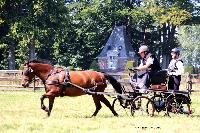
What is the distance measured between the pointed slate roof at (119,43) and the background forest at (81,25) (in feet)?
2.57

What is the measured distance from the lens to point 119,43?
6838 centimetres

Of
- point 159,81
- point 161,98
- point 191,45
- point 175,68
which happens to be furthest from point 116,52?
point 159,81

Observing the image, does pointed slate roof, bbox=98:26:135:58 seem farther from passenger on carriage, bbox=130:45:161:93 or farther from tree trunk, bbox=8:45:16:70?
passenger on carriage, bbox=130:45:161:93

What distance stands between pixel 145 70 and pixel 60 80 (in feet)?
7.91

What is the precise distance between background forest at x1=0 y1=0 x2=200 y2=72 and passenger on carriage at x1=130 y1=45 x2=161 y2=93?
3226 cm

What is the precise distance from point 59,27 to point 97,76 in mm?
35802

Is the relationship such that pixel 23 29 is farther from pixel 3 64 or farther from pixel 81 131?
pixel 81 131

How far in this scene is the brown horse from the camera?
1270 cm

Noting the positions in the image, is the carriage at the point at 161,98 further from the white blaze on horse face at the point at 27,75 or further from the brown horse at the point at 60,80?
the white blaze on horse face at the point at 27,75

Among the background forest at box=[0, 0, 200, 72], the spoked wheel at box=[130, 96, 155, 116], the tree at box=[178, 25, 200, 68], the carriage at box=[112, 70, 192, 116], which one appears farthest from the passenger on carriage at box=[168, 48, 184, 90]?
the tree at box=[178, 25, 200, 68]

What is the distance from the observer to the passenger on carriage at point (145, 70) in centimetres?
1299

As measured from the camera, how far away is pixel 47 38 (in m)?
49.7

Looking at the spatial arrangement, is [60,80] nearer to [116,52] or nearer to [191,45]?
[116,52]

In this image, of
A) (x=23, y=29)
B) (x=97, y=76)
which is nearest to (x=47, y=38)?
(x=23, y=29)
